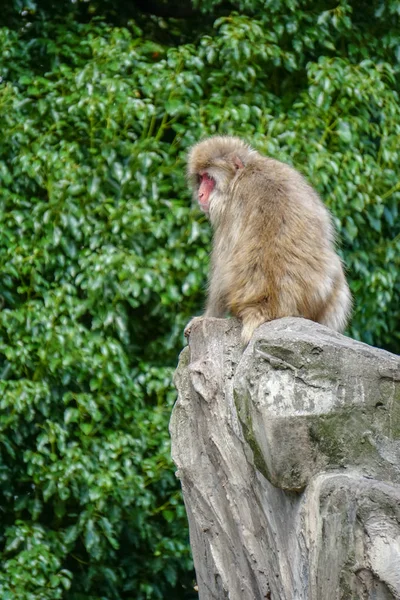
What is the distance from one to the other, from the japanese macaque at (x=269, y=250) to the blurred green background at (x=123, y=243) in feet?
5.16

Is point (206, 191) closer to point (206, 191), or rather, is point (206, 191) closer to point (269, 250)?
point (206, 191)

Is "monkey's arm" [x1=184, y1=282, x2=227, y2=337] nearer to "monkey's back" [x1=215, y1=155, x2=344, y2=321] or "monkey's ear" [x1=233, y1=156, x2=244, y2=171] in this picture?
"monkey's back" [x1=215, y1=155, x2=344, y2=321]

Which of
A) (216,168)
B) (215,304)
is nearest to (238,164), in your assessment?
(216,168)

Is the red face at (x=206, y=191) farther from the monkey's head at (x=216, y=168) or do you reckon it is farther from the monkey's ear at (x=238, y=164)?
the monkey's ear at (x=238, y=164)

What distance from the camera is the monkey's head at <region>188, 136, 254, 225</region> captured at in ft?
14.6

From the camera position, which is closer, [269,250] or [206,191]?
[269,250]

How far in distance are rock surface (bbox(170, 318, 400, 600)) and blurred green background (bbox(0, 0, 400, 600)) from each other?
81.9 inches

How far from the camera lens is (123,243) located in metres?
6.11

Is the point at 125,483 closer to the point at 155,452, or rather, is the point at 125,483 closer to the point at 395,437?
the point at 155,452

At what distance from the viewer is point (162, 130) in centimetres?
636

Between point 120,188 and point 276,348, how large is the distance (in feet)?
10.7

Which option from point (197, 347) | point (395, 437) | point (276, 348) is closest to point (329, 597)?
point (395, 437)

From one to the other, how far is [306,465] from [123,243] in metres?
3.23

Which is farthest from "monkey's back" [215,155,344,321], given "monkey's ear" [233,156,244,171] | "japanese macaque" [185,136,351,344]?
"monkey's ear" [233,156,244,171]
